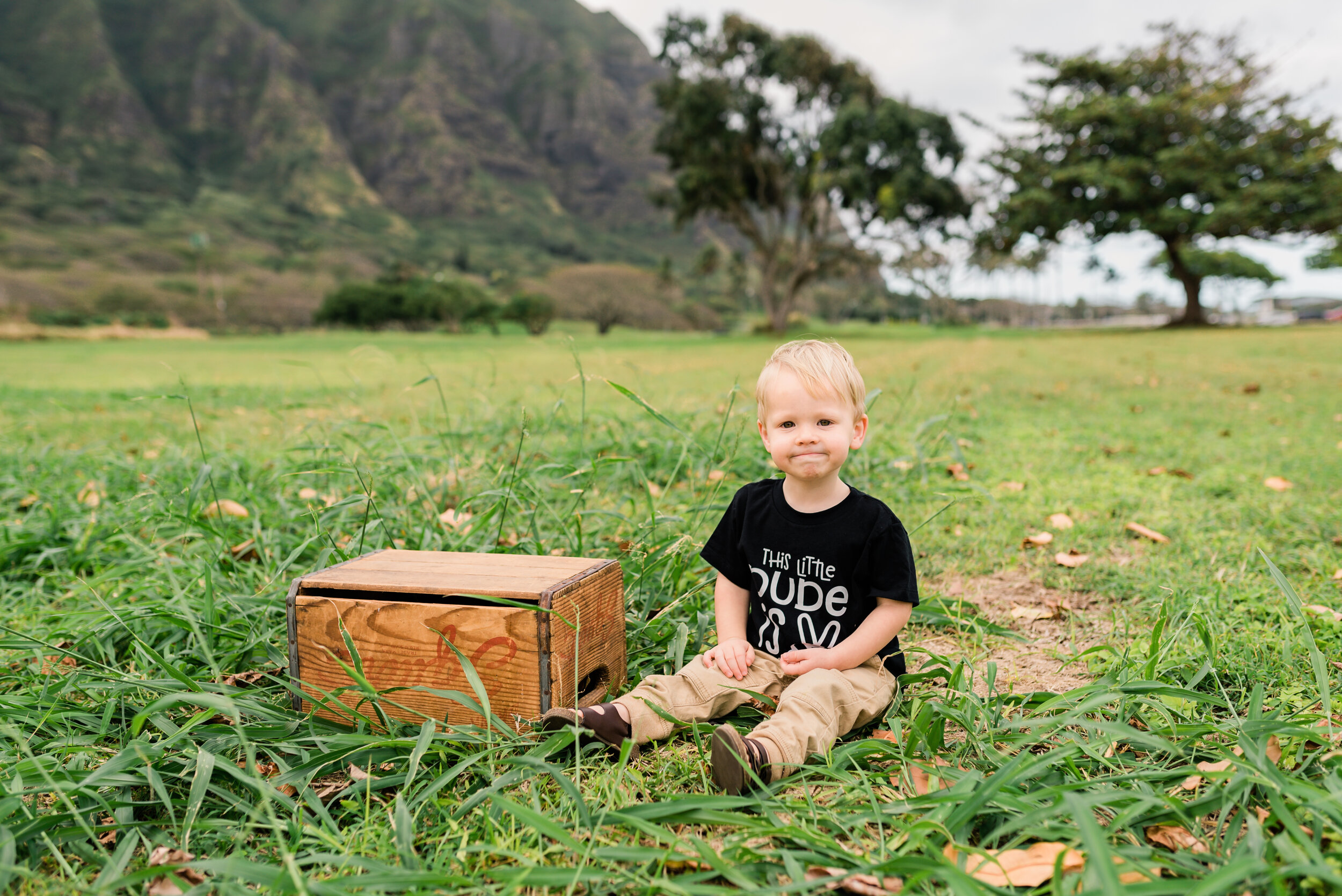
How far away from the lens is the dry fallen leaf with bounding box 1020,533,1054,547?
2.69 metres

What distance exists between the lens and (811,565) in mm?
1669

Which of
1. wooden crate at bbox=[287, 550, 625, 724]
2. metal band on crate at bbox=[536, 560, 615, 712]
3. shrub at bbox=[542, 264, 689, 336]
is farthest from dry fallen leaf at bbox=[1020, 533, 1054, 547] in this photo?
shrub at bbox=[542, 264, 689, 336]

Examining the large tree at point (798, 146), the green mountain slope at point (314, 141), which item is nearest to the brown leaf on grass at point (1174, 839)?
the large tree at point (798, 146)

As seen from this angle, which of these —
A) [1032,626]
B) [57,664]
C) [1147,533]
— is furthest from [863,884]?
[1147,533]

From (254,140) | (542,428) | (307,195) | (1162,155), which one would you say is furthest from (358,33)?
(542,428)

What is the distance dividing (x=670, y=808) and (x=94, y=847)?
91 cm

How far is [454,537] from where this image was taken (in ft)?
7.39

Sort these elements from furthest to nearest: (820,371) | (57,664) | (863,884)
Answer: (57,664)
(820,371)
(863,884)

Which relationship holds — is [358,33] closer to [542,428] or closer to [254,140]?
[254,140]

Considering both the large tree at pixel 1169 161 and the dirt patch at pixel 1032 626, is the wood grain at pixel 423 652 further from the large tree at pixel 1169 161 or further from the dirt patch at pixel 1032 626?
the large tree at pixel 1169 161

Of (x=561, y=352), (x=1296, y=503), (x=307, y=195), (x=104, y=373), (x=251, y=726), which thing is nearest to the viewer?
(x=251, y=726)

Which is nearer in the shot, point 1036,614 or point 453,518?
point 1036,614

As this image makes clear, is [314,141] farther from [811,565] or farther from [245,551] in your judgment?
[811,565]

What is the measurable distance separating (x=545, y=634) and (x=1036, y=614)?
144 cm
